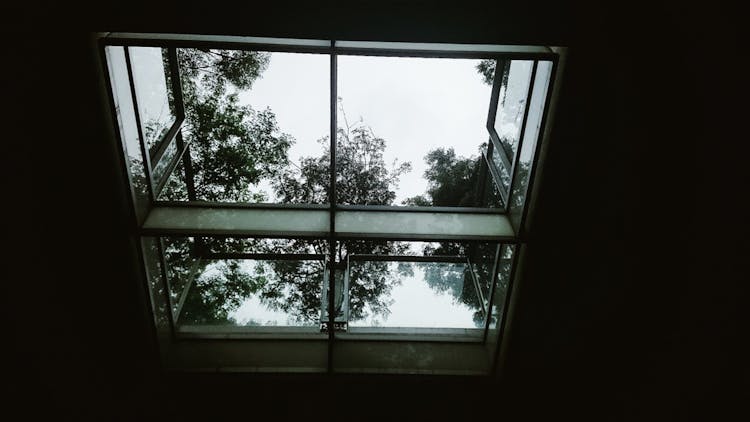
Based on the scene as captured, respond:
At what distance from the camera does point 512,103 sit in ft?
16.9

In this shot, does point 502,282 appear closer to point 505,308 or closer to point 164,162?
point 505,308

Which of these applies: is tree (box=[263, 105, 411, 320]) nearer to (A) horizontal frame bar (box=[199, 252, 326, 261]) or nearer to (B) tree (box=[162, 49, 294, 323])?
(A) horizontal frame bar (box=[199, 252, 326, 261])

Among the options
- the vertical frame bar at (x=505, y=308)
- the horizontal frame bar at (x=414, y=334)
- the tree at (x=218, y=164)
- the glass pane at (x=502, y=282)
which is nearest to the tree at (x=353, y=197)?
the horizontal frame bar at (x=414, y=334)

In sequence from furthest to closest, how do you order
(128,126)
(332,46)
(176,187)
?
(176,187) → (128,126) → (332,46)

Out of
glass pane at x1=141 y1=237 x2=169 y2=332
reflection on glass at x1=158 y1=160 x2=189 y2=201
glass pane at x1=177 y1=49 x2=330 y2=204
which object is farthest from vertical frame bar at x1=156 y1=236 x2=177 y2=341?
glass pane at x1=177 y1=49 x2=330 y2=204

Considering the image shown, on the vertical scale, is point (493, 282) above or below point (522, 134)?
below

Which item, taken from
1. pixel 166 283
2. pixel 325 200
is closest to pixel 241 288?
pixel 166 283

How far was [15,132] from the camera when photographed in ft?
13.0

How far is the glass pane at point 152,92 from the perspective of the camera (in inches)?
184

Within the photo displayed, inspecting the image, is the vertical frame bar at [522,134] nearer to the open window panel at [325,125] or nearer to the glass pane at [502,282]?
the open window panel at [325,125]

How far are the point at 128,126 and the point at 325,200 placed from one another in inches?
119

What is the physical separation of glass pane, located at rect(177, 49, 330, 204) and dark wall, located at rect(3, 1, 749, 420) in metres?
1.64

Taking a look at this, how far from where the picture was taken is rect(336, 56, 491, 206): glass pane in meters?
5.22

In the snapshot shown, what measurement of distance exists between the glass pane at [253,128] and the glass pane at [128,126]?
4.37 ft
